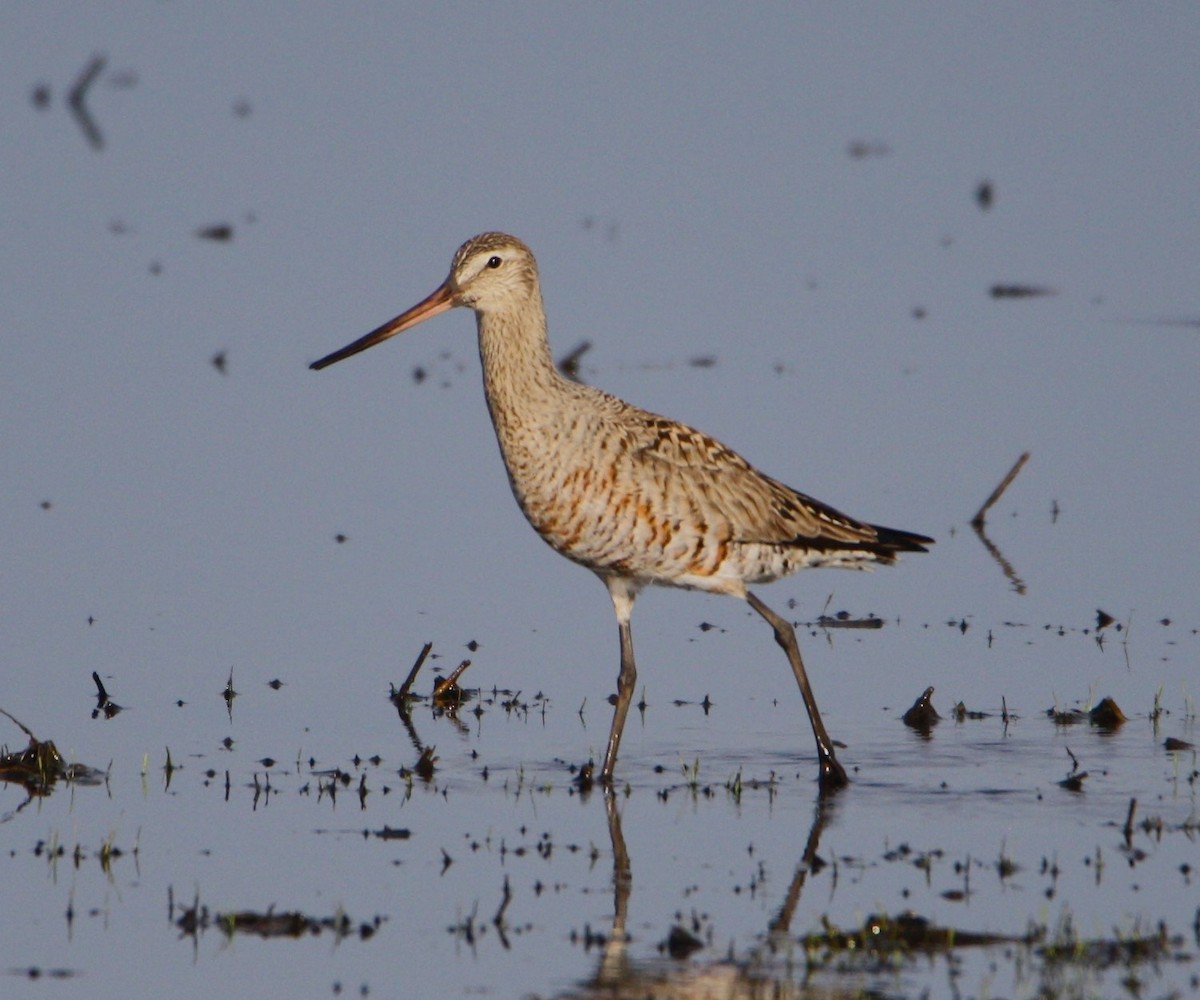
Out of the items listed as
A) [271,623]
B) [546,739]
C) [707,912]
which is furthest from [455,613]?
[707,912]

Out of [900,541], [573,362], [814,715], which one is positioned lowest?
[814,715]

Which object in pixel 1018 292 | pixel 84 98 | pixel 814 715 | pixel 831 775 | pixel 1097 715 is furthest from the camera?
pixel 84 98

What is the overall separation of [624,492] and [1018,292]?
32.5ft

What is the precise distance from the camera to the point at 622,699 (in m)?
9.16

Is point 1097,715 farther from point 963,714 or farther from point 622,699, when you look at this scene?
point 622,699

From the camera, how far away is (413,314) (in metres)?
9.66

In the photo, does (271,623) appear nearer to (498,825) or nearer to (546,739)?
(546,739)

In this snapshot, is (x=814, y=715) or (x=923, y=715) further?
(x=923, y=715)

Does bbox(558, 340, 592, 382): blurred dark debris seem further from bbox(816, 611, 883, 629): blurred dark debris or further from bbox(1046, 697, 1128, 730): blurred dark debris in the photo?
bbox(1046, 697, 1128, 730): blurred dark debris

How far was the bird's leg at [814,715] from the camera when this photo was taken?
8812 millimetres

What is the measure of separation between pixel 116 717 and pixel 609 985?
12.2ft

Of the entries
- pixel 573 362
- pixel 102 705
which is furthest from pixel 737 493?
pixel 573 362

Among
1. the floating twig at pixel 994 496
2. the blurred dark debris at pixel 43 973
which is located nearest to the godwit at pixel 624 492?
the blurred dark debris at pixel 43 973

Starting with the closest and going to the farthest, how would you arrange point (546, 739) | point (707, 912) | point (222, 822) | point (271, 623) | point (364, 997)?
point (364, 997)
point (707, 912)
point (222, 822)
point (546, 739)
point (271, 623)
